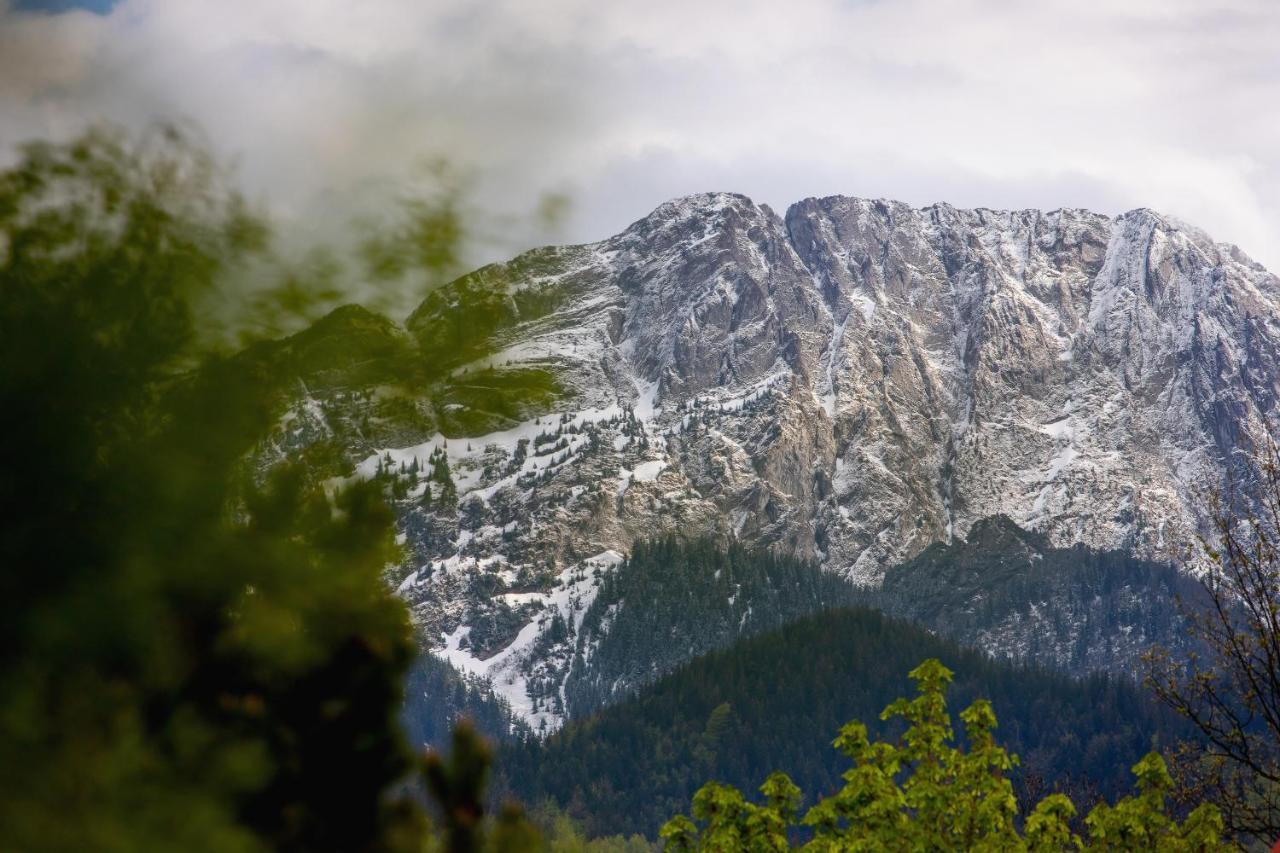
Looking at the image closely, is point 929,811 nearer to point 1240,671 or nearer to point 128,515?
point 1240,671

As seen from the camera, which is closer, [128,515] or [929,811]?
[128,515]

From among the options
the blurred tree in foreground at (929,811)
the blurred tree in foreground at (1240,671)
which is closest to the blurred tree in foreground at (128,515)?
the blurred tree in foreground at (929,811)

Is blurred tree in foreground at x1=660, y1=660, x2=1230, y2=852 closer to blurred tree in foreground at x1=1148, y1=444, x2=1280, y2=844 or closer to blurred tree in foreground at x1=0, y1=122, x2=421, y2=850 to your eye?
blurred tree in foreground at x1=1148, y1=444, x2=1280, y2=844

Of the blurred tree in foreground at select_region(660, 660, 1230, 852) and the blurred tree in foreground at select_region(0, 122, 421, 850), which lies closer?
the blurred tree in foreground at select_region(0, 122, 421, 850)

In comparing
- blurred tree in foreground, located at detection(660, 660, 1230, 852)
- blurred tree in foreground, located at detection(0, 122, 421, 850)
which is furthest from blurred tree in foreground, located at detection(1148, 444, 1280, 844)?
blurred tree in foreground, located at detection(0, 122, 421, 850)

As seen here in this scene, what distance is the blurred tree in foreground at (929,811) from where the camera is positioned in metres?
20.9

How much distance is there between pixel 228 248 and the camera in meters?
5.05

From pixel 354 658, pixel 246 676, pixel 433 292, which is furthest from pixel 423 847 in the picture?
pixel 433 292

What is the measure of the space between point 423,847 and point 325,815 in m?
0.61

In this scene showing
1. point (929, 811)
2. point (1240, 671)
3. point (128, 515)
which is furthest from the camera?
point (1240, 671)

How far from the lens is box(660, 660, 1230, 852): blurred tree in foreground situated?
20.9 meters

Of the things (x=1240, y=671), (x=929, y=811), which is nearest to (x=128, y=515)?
(x=929, y=811)

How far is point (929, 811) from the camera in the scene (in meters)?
21.6

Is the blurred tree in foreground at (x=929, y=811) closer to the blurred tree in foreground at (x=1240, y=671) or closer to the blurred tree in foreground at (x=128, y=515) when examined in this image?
the blurred tree in foreground at (x=1240, y=671)
